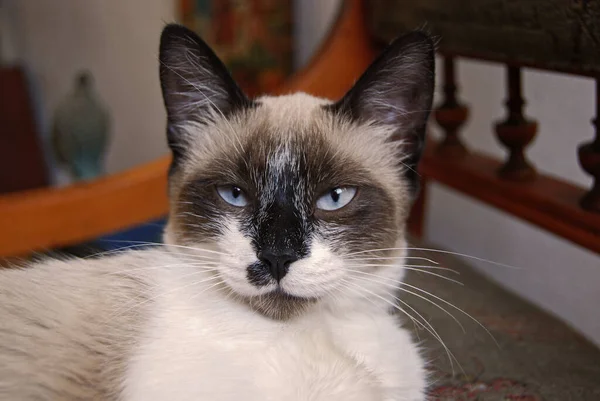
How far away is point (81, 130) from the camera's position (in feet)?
8.02

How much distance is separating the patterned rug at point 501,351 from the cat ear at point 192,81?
51cm

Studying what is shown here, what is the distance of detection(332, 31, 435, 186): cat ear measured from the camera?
34.2 inches

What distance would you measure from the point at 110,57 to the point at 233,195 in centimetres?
294

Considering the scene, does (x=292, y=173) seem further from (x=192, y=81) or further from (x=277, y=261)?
(x=192, y=81)

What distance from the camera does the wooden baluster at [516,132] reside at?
4.13 feet

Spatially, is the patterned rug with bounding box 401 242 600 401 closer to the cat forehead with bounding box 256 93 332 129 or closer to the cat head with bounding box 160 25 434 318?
the cat head with bounding box 160 25 434 318

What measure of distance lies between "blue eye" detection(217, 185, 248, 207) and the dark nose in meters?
0.12

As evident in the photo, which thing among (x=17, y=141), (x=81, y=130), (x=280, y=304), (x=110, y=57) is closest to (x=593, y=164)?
(x=280, y=304)

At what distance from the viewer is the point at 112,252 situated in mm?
1032

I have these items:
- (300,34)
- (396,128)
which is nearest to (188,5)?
(300,34)

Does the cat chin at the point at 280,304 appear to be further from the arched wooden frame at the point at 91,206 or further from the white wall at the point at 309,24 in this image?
the white wall at the point at 309,24

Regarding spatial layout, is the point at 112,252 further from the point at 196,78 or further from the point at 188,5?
the point at 188,5

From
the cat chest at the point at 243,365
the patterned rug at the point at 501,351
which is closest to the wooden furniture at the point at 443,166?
the patterned rug at the point at 501,351

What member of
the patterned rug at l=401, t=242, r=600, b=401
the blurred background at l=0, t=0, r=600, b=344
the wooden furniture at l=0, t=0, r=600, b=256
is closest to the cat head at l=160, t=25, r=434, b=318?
the patterned rug at l=401, t=242, r=600, b=401
